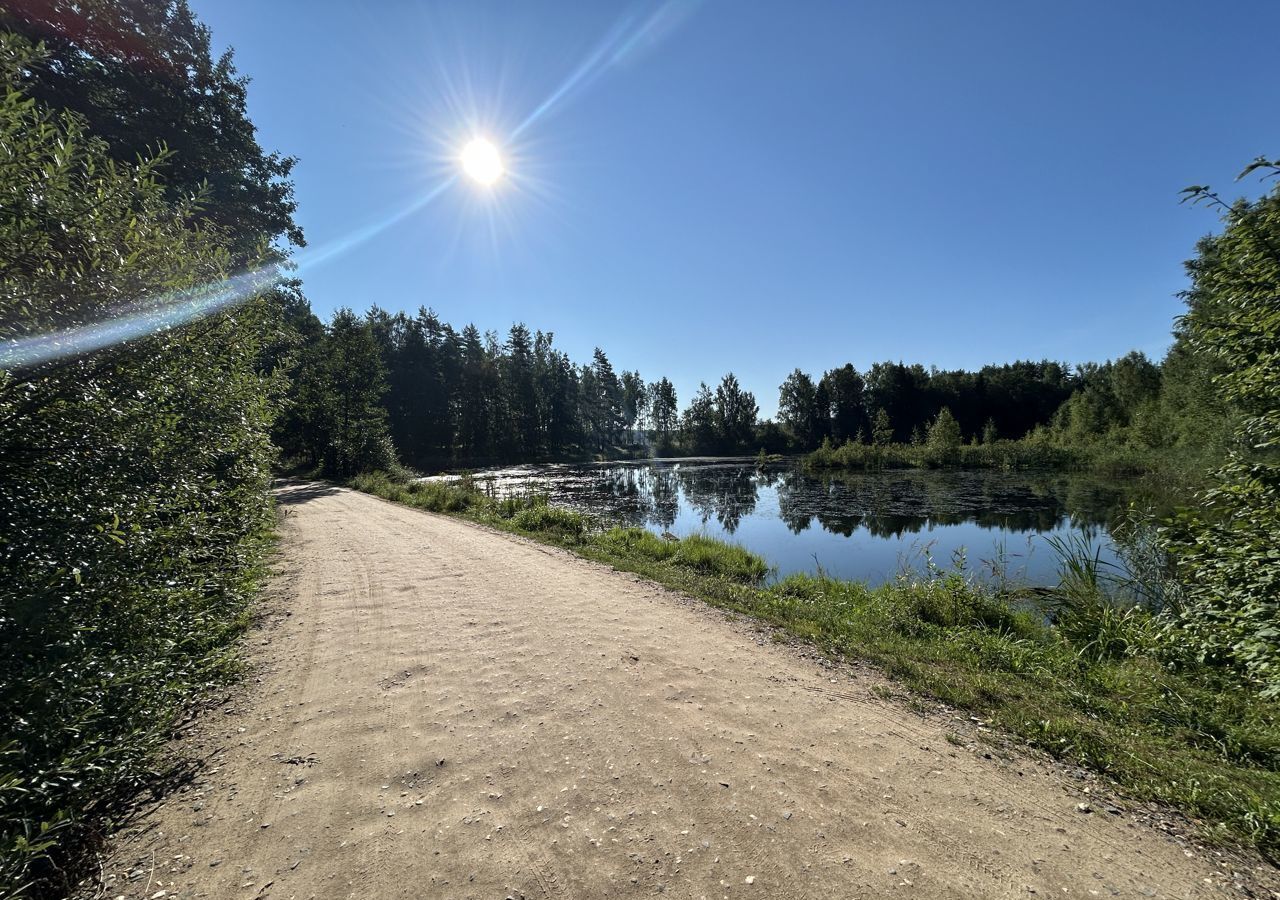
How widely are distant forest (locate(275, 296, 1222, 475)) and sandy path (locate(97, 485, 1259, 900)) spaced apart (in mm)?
18075

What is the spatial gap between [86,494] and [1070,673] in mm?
8402

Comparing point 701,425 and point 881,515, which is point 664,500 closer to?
point 881,515

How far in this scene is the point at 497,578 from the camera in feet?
24.7

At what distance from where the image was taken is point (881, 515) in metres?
18.6

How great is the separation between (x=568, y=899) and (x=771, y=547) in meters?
12.3

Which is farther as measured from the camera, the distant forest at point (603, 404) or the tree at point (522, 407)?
the tree at point (522, 407)


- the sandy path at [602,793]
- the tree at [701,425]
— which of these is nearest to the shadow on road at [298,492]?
the sandy path at [602,793]

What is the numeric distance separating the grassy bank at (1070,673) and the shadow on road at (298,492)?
44.4 feet

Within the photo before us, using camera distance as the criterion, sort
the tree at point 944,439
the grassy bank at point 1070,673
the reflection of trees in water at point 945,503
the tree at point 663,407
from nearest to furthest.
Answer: the grassy bank at point 1070,673
the reflection of trees in water at point 945,503
the tree at point 944,439
the tree at point 663,407

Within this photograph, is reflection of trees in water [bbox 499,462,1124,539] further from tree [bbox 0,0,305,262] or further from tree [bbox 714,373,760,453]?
tree [bbox 714,373,760,453]

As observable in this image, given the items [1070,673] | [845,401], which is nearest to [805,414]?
[845,401]

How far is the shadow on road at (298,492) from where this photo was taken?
643 inches

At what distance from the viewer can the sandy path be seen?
89.7 inches

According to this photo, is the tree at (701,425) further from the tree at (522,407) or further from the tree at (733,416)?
the tree at (522,407)
